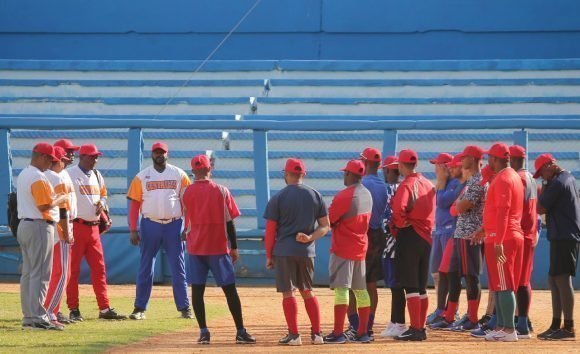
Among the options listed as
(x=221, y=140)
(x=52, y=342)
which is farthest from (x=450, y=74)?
(x=52, y=342)

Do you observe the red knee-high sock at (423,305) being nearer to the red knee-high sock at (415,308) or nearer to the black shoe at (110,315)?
the red knee-high sock at (415,308)

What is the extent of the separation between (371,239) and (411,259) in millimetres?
610

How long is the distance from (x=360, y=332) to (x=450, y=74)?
12234 mm

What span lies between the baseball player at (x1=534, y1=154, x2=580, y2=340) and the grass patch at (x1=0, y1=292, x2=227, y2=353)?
3.86m

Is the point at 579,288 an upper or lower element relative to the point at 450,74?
lower

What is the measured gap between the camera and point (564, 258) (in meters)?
12.2

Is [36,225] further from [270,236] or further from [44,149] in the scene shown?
[270,236]

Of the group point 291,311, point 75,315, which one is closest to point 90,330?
point 75,315

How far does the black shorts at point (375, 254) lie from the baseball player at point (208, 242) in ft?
4.51

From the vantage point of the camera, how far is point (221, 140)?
20.7 meters

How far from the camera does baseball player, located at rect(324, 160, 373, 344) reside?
11.7m

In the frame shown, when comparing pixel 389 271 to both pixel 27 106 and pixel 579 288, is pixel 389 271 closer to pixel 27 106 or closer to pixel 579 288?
pixel 579 288

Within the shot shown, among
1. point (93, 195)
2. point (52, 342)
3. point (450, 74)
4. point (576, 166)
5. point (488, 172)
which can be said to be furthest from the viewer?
point (450, 74)

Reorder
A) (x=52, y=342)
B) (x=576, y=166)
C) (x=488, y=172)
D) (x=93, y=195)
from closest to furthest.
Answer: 1. (x=52, y=342)
2. (x=488, y=172)
3. (x=93, y=195)
4. (x=576, y=166)
